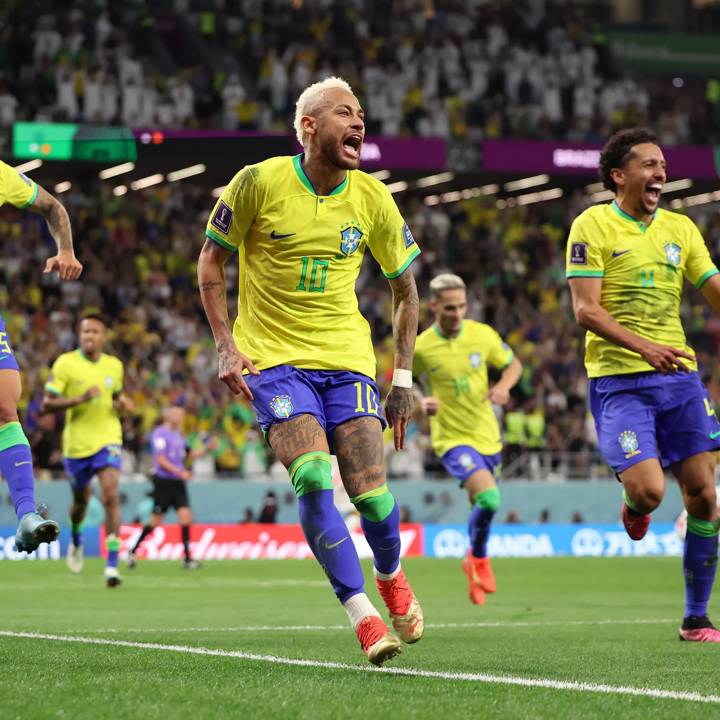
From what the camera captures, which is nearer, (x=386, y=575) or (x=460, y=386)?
(x=386, y=575)

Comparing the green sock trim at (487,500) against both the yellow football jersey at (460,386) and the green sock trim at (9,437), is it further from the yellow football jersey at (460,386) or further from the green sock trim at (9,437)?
the green sock trim at (9,437)

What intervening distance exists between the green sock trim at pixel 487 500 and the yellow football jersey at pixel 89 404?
5125mm

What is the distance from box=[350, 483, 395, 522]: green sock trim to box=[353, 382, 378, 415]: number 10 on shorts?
350 mm

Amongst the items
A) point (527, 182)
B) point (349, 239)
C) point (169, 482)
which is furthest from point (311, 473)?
point (527, 182)

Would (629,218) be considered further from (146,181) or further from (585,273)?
(146,181)

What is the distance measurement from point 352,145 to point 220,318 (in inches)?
39.5

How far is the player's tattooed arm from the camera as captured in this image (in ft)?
24.1

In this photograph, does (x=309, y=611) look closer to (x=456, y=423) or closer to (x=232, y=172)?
(x=456, y=423)

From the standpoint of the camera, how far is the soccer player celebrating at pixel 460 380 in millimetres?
13680

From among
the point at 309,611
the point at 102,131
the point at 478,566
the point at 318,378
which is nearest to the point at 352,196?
the point at 318,378

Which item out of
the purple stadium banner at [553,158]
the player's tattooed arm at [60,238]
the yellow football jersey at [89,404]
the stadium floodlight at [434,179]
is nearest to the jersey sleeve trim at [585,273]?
the player's tattooed arm at [60,238]

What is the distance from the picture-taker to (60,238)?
297 inches

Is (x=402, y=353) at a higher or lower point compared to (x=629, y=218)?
lower

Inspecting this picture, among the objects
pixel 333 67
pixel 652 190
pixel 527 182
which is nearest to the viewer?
pixel 652 190
